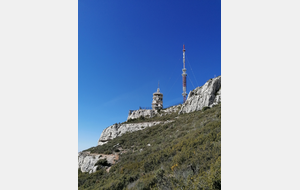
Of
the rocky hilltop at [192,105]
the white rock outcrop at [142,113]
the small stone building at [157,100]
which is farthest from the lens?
the small stone building at [157,100]

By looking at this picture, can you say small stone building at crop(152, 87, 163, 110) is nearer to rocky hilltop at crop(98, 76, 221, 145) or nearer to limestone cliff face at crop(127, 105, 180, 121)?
limestone cliff face at crop(127, 105, 180, 121)

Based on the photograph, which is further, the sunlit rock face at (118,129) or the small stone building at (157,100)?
the small stone building at (157,100)

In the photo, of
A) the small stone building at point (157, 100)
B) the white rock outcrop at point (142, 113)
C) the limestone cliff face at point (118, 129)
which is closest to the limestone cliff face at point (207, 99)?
the limestone cliff face at point (118, 129)

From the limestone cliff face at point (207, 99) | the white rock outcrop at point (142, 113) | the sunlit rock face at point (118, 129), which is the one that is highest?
the limestone cliff face at point (207, 99)

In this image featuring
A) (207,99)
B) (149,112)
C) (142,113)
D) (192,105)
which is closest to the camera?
(207,99)

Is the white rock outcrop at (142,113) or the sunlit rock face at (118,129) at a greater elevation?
the white rock outcrop at (142,113)

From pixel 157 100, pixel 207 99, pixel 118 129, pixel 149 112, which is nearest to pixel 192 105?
pixel 207 99

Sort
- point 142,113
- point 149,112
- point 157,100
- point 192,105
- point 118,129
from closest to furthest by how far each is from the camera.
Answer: point 192,105
point 118,129
point 149,112
point 142,113
point 157,100

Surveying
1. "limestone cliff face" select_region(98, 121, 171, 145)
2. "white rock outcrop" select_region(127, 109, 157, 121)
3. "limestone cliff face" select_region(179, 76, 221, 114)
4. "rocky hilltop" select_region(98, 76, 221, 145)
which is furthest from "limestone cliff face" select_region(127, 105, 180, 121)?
"limestone cliff face" select_region(98, 121, 171, 145)

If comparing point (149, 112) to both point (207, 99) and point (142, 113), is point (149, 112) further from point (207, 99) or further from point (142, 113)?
point (207, 99)

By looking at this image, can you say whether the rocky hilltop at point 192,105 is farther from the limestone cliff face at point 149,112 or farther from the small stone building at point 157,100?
the small stone building at point 157,100
